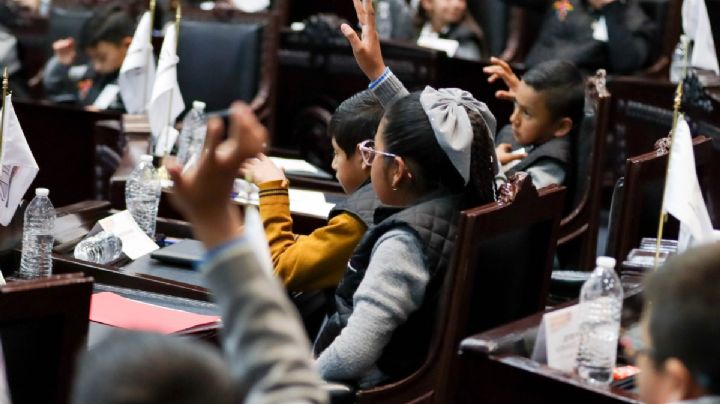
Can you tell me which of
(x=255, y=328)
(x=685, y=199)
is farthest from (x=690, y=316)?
(x=685, y=199)

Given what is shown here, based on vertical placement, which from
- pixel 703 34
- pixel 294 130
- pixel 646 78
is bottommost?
pixel 294 130

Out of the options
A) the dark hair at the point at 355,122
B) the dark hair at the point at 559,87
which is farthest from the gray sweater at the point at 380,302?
the dark hair at the point at 559,87

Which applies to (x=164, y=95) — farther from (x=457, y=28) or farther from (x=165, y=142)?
(x=457, y=28)

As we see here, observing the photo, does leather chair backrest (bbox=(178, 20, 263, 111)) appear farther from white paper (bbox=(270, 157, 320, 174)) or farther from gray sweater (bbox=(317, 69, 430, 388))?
gray sweater (bbox=(317, 69, 430, 388))

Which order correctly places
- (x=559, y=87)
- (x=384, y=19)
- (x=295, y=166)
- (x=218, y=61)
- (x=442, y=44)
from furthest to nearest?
(x=384, y=19)
(x=442, y=44)
(x=218, y=61)
(x=295, y=166)
(x=559, y=87)

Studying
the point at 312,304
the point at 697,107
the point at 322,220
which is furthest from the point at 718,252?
the point at 697,107

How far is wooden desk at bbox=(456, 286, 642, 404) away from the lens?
6.27ft

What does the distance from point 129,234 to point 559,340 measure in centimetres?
135

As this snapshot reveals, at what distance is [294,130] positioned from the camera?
591cm

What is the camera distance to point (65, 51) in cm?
625

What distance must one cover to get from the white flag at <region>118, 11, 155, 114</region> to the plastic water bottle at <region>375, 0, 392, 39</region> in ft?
6.17

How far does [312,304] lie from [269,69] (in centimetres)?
307

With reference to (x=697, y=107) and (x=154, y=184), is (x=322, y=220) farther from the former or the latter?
(x=697, y=107)

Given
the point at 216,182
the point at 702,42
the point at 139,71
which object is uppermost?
the point at 216,182
